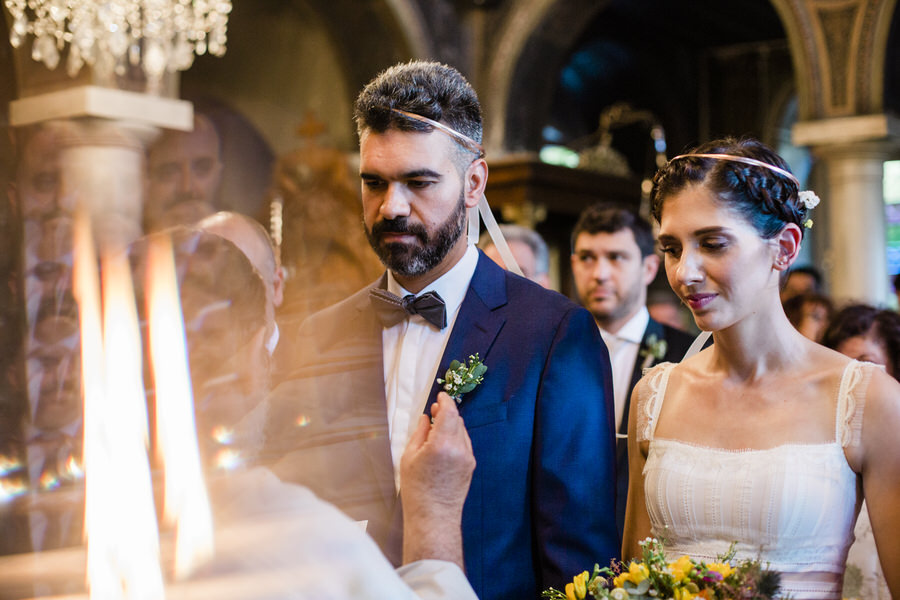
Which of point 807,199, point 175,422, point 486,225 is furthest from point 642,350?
point 175,422

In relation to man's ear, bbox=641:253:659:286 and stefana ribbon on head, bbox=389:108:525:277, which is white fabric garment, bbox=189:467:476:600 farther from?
man's ear, bbox=641:253:659:286

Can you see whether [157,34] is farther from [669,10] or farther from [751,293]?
[669,10]

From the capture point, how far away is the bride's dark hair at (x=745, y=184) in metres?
2.05

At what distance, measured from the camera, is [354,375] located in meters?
1.21

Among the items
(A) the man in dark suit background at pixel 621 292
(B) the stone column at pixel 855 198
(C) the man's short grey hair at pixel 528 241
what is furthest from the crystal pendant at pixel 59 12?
(B) the stone column at pixel 855 198

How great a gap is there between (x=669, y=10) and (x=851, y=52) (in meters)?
4.42

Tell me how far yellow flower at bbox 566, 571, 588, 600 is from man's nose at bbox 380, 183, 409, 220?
727 mm

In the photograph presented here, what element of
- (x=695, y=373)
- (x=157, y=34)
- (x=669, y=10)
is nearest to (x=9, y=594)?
(x=695, y=373)

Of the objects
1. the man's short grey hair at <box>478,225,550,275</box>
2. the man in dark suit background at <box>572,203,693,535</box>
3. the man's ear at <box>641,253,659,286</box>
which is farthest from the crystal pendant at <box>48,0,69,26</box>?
the man's ear at <box>641,253,659,286</box>

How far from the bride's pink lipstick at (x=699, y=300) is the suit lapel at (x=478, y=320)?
Answer: 0.40m

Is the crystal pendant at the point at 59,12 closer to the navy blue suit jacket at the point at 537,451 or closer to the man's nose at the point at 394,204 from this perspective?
the man's nose at the point at 394,204

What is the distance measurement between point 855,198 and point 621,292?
4.85 m

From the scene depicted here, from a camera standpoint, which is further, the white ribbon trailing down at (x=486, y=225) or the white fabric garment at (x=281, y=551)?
the white ribbon trailing down at (x=486, y=225)

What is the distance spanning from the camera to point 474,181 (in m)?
1.96
